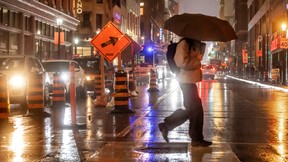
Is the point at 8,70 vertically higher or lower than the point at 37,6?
lower

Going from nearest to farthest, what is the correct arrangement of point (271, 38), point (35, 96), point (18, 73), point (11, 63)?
point (35, 96) → point (18, 73) → point (11, 63) → point (271, 38)

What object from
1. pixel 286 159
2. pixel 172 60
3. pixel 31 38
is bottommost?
pixel 286 159

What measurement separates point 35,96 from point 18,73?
343 centimetres

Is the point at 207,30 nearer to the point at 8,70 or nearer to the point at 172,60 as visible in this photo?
the point at 172,60

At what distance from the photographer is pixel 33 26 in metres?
45.1

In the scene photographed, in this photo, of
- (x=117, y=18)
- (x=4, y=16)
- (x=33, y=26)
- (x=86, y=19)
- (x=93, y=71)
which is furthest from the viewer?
(x=86, y=19)

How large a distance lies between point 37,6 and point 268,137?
36193 mm

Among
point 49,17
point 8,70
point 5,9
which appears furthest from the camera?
point 49,17

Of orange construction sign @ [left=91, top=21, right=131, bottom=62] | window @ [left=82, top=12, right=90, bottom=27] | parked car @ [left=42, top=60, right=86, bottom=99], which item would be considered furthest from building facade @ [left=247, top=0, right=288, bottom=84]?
orange construction sign @ [left=91, top=21, right=131, bottom=62]

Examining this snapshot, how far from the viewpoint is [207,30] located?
9500 millimetres

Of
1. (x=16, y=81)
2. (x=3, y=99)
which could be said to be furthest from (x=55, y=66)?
(x=3, y=99)

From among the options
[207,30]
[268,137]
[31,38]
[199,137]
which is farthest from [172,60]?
[31,38]

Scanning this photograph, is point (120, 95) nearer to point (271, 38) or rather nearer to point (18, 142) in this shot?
point (18, 142)

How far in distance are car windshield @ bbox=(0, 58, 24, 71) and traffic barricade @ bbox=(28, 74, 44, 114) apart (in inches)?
152
